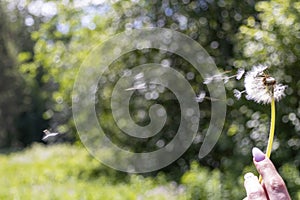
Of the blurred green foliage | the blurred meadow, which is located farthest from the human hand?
the blurred meadow

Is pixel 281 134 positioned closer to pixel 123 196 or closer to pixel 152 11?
pixel 123 196

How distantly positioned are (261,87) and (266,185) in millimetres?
316

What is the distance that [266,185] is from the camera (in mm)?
1207

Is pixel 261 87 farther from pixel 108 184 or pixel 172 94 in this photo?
pixel 108 184

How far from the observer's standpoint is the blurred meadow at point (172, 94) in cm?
455

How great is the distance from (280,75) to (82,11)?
2528 millimetres

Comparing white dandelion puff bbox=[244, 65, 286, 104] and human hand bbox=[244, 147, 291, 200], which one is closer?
human hand bbox=[244, 147, 291, 200]

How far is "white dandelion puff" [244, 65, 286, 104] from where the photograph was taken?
1397 mm

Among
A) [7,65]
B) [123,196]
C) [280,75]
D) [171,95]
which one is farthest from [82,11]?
[7,65]

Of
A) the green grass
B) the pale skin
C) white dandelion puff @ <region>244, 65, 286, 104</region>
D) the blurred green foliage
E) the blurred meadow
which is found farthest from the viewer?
the green grass

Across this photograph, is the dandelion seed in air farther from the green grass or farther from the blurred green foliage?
the green grass

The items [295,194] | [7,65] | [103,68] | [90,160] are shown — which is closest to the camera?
[295,194]

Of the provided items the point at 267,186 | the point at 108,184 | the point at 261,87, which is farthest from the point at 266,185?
the point at 108,184

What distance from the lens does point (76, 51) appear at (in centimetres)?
642
